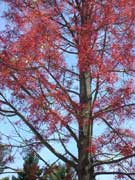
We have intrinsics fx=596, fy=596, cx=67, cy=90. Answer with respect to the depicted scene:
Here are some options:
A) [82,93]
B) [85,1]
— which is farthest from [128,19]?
[82,93]

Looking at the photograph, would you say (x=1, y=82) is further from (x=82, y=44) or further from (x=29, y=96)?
(x=82, y=44)

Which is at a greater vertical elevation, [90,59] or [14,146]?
[90,59]

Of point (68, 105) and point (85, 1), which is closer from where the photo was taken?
point (68, 105)

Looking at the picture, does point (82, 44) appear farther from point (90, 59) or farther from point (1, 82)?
point (1, 82)

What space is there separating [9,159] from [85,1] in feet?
10.6

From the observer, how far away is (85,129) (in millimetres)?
10039

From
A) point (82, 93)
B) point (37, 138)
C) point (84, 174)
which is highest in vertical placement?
point (82, 93)

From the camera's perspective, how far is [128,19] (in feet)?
35.5

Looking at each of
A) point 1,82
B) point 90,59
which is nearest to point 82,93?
point 90,59

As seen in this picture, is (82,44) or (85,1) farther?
(85,1)

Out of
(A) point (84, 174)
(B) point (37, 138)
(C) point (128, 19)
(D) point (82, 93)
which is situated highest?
(C) point (128, 19)

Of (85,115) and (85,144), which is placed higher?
(85,115)

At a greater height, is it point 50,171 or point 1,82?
point 1,82

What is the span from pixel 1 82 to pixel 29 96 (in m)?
0.68
